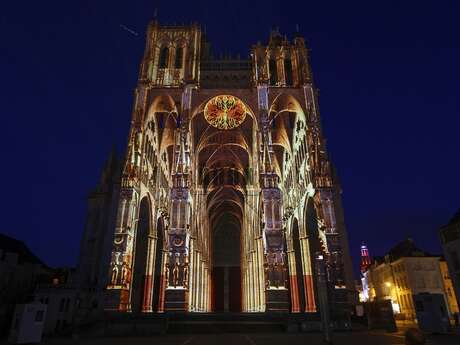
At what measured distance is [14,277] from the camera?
26.9m

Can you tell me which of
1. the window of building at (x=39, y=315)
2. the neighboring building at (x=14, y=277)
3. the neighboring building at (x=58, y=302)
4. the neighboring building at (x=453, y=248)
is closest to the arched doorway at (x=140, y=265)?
the neighboring building at (x=58, y=302)

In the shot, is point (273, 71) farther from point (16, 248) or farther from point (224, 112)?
point (16, 248)

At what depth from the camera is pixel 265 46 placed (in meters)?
37.0

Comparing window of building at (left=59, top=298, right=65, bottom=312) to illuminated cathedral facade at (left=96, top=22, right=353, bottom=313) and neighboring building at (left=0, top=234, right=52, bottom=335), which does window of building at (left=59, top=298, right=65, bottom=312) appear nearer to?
neighboring building at (left=0, top=234, right=52, bottom=335)

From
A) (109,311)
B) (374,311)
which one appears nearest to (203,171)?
(109,311)

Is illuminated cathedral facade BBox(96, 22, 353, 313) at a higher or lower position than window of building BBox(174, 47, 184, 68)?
lower

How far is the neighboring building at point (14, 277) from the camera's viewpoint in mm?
24938

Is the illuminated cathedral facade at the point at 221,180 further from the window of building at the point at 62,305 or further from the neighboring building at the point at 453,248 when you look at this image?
the neighboring building at the point at 453,248

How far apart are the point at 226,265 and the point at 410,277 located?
26.4m

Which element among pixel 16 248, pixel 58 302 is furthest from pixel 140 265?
pixel 16 248

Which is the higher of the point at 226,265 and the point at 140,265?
the point at 226,265

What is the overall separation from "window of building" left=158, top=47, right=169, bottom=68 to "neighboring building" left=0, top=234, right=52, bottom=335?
A: 24.5m

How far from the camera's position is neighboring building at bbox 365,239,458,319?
1478 inches

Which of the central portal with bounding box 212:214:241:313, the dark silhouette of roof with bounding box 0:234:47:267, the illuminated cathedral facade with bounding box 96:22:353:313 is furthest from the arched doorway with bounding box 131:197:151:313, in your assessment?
the central portal with bounding box 212:214:241:313
